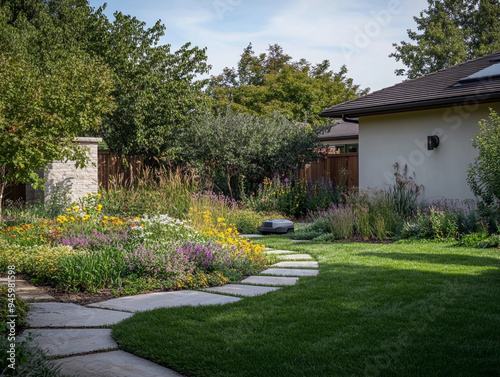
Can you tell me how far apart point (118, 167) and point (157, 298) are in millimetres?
9400

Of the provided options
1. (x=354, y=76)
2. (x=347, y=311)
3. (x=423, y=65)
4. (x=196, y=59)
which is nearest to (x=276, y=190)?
(x=196, y=59)

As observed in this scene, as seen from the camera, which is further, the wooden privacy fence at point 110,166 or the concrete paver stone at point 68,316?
the wooden privacy fence at point 110,166

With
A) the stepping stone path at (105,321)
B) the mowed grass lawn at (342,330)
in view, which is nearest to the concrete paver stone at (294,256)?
the stepping stone path at (105,321)

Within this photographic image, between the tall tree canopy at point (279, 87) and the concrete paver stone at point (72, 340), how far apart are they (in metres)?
19.4

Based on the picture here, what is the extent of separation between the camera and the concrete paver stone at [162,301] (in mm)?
4160

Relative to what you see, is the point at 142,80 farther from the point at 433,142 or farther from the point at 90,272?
the point at 90,272

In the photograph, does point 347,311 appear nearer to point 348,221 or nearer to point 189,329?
point 189,329

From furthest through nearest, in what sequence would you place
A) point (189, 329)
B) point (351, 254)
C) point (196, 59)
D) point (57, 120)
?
point (196, 59) → point (57, 120) → point (351, 254) → point (189, 329)

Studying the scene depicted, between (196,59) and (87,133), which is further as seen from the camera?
(87,133)

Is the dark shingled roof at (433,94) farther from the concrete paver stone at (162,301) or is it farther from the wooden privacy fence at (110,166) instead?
the concrete paver stone at (162,301)

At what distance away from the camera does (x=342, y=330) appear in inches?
134

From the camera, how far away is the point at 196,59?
15.0 m

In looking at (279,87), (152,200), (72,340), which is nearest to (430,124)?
(152,200)

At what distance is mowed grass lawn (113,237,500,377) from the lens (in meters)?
2.79
